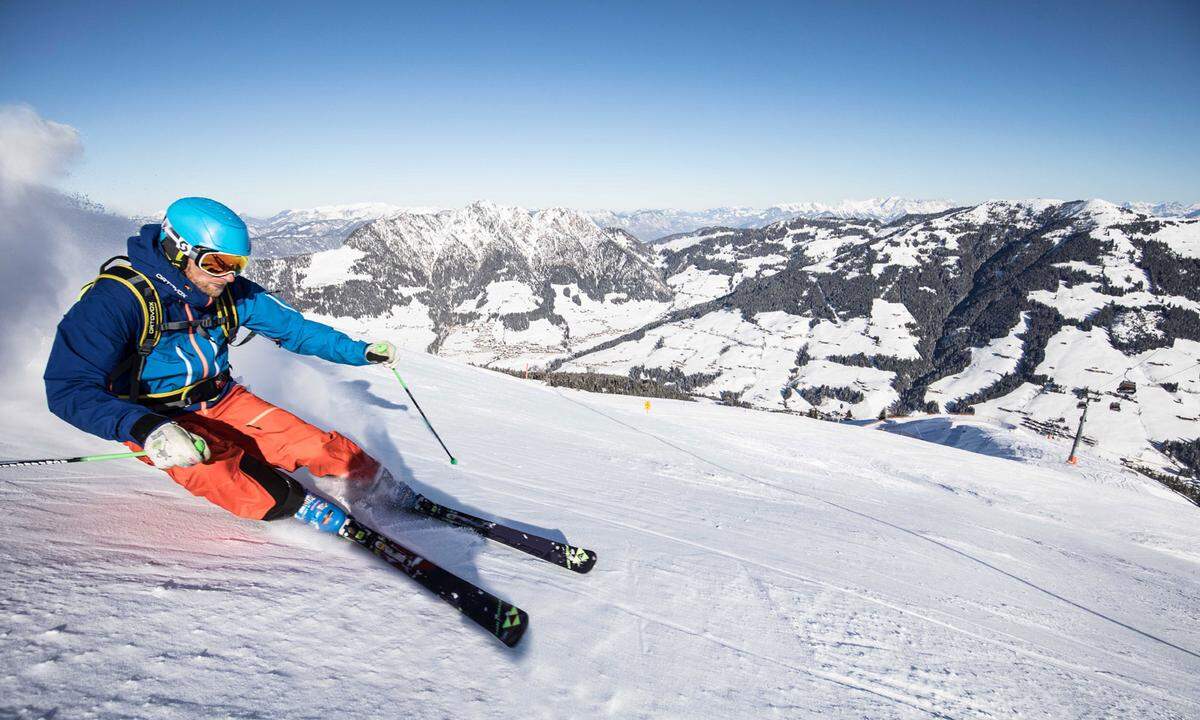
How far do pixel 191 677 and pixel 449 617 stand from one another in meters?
1.33

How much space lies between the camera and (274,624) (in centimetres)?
269

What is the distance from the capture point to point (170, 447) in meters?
3.07

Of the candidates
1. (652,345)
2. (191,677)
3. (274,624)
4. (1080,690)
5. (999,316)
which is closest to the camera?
(191,677)

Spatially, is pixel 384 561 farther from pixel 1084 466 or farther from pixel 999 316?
pixel 999 316

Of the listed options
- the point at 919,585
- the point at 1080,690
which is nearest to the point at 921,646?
the point at 1080,690

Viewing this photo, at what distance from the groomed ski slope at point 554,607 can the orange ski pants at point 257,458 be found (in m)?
0.26

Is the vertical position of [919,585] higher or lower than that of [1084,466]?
lower

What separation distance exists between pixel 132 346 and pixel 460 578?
9.13 ft

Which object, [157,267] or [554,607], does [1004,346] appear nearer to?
[554,607]

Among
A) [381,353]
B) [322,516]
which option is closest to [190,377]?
[322,516]

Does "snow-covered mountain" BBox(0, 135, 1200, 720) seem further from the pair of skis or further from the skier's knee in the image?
the skier's knee

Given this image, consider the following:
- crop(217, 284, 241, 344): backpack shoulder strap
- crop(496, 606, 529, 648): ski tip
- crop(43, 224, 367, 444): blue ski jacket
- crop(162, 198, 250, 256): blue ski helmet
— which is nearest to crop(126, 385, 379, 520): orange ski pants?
crop(43, 224, 367, 444): blue ski jacket

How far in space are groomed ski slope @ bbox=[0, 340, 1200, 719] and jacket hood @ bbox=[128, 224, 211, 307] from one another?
5.35 feet

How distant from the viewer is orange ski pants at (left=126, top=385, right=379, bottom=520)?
372 centimetres
